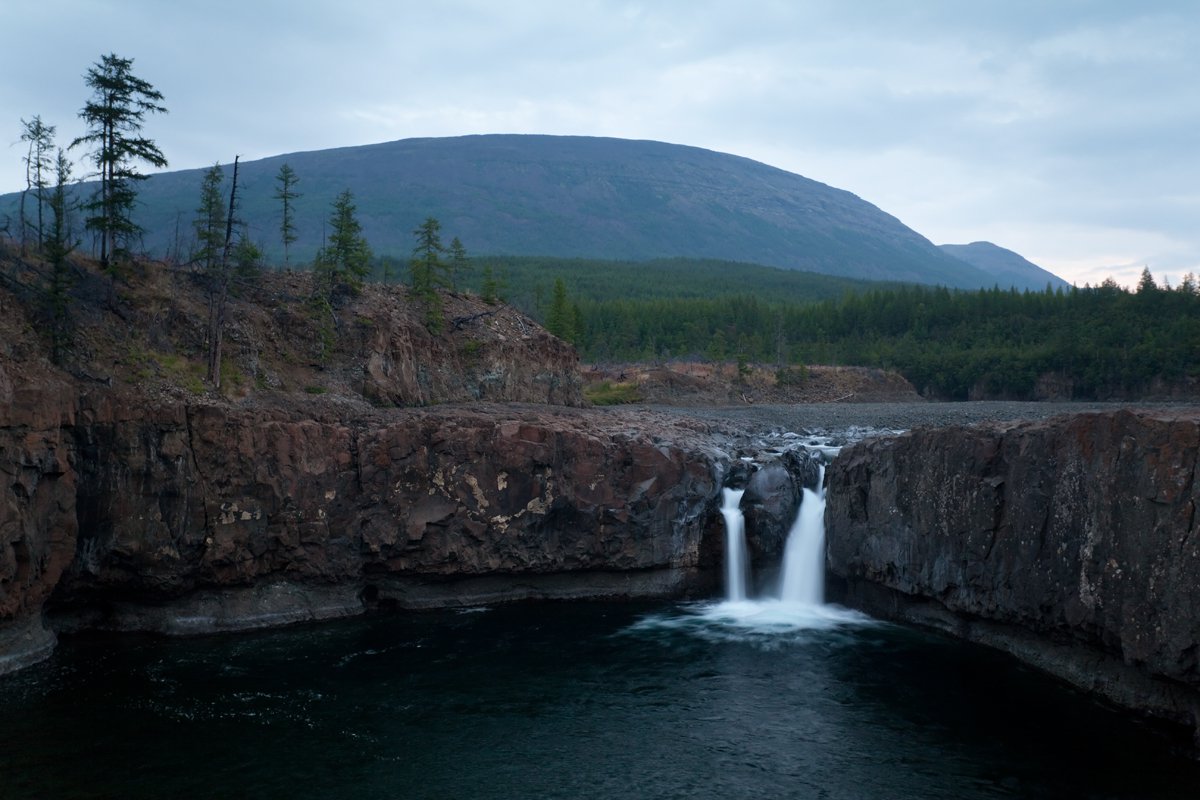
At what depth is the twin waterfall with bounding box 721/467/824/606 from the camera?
32.8 meters

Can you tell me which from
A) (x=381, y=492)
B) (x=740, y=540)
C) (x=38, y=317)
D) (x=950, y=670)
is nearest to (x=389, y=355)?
(x=381, y=492)

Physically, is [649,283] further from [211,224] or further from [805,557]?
[805,557]

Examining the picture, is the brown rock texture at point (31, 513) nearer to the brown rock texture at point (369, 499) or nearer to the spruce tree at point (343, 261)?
the brown rock texture at point (369, 499)

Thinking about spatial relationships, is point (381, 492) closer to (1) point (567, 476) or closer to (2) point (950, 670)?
(1) point (567, 476)

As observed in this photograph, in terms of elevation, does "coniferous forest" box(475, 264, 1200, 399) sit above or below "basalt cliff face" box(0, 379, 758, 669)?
above

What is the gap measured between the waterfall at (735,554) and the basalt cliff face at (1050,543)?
3.34 metres

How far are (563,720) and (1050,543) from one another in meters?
13.3

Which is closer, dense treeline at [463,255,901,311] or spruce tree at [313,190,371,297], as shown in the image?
spruce tree at [313,190,371,297]

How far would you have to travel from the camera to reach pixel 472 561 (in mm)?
31609

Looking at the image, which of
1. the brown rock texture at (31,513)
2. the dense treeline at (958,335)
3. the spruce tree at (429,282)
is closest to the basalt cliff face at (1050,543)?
the spruce tree at (429,282)

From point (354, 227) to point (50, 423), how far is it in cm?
2123

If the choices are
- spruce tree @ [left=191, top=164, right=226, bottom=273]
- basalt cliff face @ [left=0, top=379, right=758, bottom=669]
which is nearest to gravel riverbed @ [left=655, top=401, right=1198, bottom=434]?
basalt cliff face @ [left=0, top=379, right=758, bottom=669]

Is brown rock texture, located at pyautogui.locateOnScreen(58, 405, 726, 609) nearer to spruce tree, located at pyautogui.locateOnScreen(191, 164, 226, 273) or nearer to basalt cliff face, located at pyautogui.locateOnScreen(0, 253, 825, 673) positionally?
basalt cliff face, located at pyautogui.locateOnScreen(0, 253, 825, 673)

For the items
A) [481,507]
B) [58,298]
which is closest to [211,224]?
[58,298]
